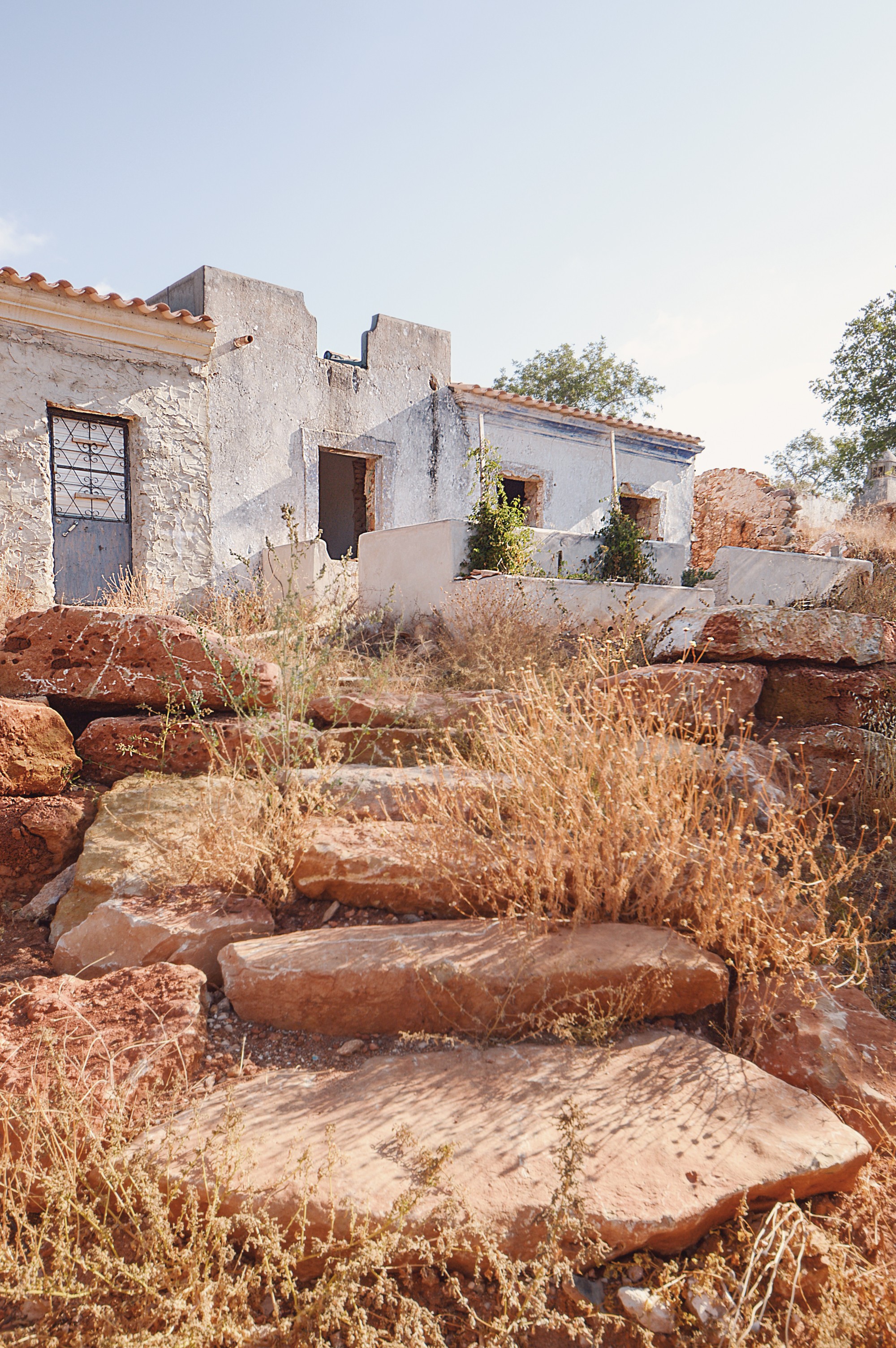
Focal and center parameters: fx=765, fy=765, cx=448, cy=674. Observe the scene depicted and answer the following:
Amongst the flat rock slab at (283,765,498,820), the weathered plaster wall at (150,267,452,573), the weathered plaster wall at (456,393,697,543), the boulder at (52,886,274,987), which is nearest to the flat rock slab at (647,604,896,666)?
the flat rock slab at (283,765,498,820)

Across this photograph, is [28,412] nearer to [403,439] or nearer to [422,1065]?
[403,439]

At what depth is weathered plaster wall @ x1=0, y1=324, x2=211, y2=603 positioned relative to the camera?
24.8ft

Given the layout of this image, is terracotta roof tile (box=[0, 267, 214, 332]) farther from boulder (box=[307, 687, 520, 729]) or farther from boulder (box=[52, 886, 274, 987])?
boulder (box=[52, 886, 274, 987])

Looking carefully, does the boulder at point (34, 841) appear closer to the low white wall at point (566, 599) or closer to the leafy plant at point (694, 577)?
the low white wall at point (566, 599)

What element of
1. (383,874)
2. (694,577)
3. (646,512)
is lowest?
(383,874)

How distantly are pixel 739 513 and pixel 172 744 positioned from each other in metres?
14.0

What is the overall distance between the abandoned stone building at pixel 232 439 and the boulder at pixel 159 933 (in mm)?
5859

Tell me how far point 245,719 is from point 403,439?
8.80 metres

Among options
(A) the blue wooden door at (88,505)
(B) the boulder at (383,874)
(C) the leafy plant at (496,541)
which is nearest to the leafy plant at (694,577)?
(C) the leafy plant at (496,541)

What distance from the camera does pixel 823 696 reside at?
14.4ft

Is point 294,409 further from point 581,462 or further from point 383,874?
point 383,874

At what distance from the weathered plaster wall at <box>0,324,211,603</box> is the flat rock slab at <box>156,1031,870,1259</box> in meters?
7.02

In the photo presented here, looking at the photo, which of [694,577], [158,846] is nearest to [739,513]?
[694,577]

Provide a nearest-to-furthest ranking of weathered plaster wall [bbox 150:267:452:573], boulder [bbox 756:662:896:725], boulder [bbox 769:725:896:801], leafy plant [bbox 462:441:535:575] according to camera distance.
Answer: boulder [bbox 769:725:896:801], boulder [bbox 756:662:896:725], leafy plant [bbox 462:441:535:575], weathered plaster wall [bbox 150:267:452:573]
